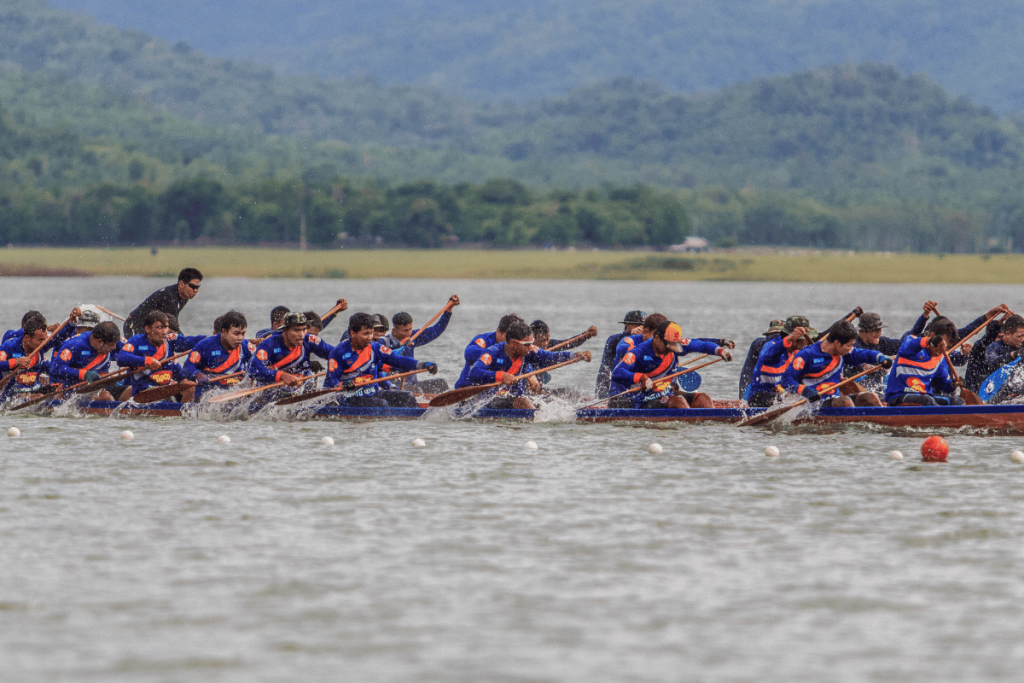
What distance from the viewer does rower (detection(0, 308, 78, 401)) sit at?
23.5 m

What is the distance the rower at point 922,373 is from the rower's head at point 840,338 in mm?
841

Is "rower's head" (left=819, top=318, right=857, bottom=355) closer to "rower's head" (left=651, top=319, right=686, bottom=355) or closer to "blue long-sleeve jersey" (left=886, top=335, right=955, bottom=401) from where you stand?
"blue long-sleeve jersey" (left=886, top=335, right=955, bottom=401)

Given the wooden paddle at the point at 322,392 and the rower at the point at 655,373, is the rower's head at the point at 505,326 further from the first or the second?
the rower at the point at 655,373

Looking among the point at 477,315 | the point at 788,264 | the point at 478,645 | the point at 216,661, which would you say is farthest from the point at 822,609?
the point at 788,264

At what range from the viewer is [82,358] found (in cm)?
2300

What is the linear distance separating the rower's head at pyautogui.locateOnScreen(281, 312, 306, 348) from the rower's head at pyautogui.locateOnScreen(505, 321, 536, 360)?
320 centimetres

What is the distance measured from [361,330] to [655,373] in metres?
4.43

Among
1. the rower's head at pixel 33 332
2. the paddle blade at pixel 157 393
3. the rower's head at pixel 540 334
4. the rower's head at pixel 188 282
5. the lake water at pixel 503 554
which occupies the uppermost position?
the rower's head at pixel 188 282

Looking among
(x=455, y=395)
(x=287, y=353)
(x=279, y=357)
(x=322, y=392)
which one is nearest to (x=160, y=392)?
(x=279, y=357)

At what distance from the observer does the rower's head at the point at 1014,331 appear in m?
20.4

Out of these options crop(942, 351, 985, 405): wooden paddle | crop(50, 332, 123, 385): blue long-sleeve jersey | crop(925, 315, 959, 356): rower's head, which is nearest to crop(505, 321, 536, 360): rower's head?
crop(925, 315, 959, 356): rower's head

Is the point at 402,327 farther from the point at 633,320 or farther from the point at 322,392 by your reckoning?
the point at 633,320

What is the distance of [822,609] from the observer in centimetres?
1130

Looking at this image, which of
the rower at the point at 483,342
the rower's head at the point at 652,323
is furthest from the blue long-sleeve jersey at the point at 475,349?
the rower's head at the point at 652,323
